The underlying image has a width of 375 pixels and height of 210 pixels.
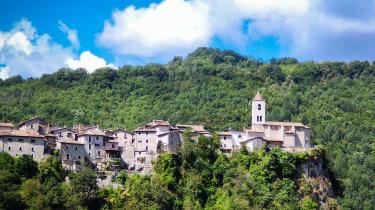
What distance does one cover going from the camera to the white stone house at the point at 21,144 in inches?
2889

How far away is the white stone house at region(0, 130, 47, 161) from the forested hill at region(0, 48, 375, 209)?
40786 millimetres

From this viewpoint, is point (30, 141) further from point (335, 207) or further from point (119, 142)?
point (335, 207)

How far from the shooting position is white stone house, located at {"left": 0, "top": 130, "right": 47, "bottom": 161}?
7338 cm

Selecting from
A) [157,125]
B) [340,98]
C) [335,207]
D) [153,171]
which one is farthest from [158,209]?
[340,98]

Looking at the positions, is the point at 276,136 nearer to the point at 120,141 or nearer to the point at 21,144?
the point at 120,141

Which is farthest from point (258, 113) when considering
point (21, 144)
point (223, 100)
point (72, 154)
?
point (223, 100)

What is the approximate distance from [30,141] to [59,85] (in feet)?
238

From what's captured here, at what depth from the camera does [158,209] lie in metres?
72.4

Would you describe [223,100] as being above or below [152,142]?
above

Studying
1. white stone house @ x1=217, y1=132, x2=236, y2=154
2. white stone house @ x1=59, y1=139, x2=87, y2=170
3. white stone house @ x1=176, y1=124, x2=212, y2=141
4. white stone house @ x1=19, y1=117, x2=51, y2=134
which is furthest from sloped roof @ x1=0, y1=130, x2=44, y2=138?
white stone house @ x1=217, y1=132, x2=236, y2=154

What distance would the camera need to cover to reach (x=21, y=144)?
73625mm

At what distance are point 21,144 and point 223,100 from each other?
2785 inches

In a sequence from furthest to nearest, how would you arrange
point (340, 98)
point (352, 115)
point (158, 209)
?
1. point (340, 98)
2. point (352, 115)
3. point (158, 209)

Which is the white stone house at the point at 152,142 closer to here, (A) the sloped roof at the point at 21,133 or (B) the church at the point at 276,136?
(B) the church at the point at 276,136
